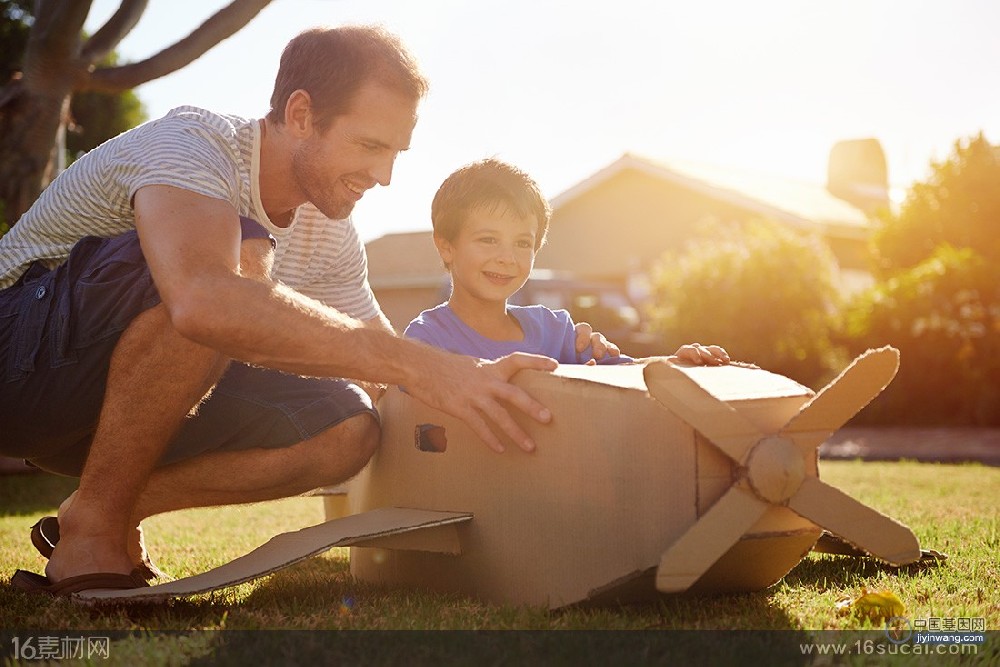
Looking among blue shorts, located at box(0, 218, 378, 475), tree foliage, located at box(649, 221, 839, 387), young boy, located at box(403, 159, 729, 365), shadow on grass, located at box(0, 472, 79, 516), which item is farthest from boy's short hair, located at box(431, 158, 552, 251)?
tree foliage, located at box(649, 221, 839, 387)

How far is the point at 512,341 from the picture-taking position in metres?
3.36

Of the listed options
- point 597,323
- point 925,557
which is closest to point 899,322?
point 597,323

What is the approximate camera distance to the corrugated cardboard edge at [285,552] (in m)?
2.17

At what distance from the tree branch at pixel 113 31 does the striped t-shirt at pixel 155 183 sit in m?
4.82

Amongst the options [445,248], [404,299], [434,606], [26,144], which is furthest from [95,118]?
[434,606]

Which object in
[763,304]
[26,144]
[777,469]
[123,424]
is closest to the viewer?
[777,469]

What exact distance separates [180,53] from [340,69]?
4.87m

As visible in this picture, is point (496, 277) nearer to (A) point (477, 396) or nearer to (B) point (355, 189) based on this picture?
(B) point (355, 189)

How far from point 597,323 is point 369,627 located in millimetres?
10902

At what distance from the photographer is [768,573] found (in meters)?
2.35

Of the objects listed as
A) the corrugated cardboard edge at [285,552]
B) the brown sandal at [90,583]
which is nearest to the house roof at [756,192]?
the corrugated cardboard edge at [285,552]

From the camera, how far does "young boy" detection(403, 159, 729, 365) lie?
11.0 ft

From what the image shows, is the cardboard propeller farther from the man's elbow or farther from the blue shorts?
the blue shorts

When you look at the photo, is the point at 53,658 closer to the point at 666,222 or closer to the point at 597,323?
the point at 597,323
